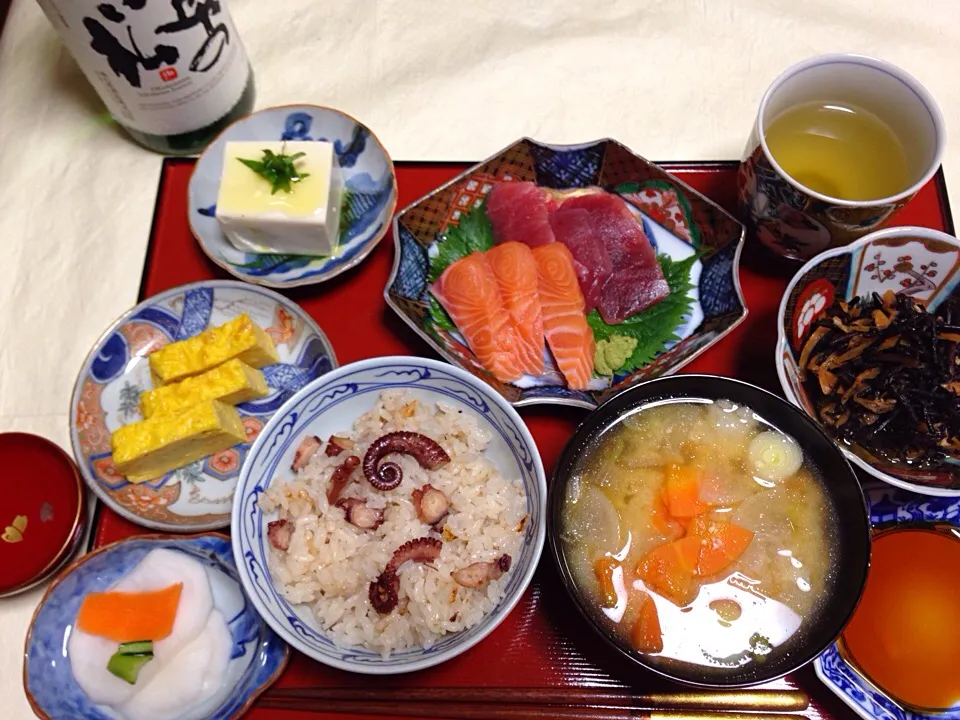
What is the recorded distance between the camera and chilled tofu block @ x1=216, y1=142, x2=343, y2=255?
197cm

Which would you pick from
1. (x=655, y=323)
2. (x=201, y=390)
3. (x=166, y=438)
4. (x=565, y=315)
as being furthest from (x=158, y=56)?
(x=655, y=323)

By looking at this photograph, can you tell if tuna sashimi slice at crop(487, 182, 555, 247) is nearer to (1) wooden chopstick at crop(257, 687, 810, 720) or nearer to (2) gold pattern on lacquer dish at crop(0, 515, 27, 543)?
(1) wooden chopstick at crop(257, 687, 810, 720)

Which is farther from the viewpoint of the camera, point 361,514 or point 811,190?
point 811,190

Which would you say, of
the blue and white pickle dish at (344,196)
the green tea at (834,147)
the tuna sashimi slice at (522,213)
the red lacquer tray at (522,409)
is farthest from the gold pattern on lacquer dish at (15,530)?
the green tea at (834,147)

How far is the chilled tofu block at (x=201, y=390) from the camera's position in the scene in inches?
72.4

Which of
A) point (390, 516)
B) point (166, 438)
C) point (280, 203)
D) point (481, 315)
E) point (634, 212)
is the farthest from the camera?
point (634, 212)

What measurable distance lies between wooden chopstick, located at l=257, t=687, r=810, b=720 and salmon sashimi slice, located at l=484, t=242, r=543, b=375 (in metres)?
0.78

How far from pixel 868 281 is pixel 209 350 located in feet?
5.50

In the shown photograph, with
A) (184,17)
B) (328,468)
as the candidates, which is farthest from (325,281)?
(184,17)

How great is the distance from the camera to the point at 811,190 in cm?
172

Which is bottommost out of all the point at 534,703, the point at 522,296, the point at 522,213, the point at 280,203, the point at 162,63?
the point at 534,703

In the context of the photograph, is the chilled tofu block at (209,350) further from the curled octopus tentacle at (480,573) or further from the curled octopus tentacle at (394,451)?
the curled octopus tentacle at (480,573)

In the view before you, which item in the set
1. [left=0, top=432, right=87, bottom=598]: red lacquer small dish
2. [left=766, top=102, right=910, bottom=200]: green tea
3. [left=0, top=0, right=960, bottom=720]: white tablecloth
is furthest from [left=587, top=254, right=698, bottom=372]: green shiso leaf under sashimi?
[left=0, top=432, right=87, bottom=598]: red lacquer small dish

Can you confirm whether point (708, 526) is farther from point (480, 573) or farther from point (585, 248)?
point (585, 248)
